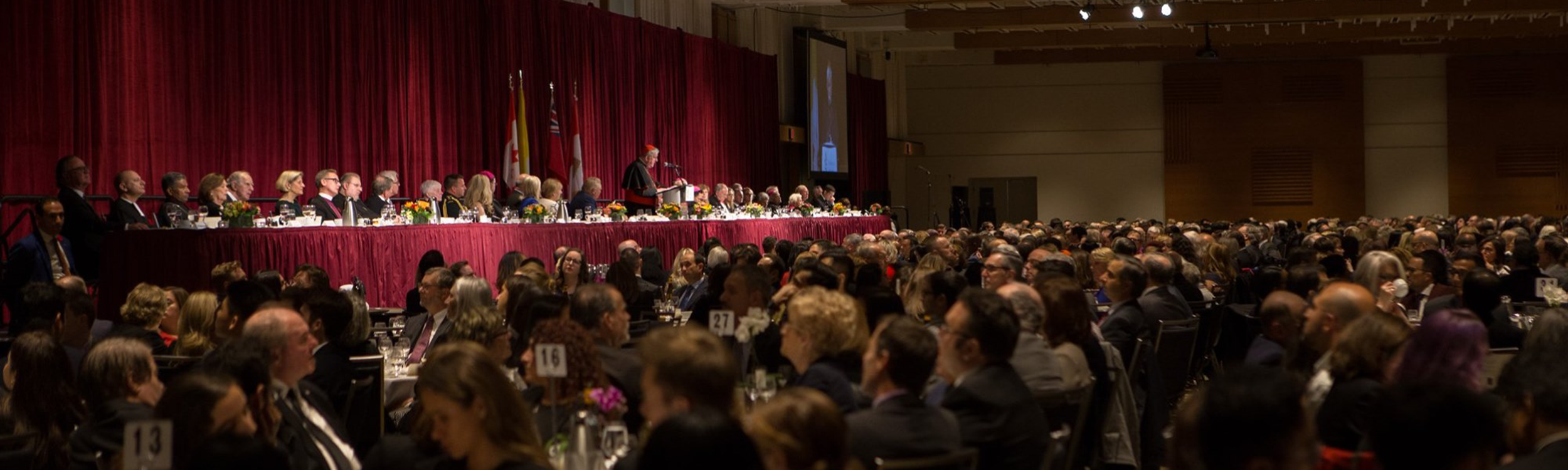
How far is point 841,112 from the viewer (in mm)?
26172

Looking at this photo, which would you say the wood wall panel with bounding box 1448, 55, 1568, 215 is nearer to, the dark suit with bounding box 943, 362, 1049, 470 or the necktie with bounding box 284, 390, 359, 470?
the dark suit with bounding box 943, 362, 1049, 470

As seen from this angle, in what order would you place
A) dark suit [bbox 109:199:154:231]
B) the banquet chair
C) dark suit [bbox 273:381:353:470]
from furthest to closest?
dark suit [bbox 109:199:154:231]
dark suit [bbox 273:381:353:470]
the banquet chair

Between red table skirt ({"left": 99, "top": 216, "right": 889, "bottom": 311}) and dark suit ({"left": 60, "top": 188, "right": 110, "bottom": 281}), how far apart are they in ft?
2.48

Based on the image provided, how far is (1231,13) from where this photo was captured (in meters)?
22.9

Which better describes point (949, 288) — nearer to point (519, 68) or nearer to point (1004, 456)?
point (1004, 456)

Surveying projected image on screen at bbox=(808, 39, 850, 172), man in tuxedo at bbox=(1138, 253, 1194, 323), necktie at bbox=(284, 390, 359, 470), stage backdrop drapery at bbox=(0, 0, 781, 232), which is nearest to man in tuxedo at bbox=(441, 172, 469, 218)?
stage backdrop drapery at bbox=(0, 0, 781, 232)

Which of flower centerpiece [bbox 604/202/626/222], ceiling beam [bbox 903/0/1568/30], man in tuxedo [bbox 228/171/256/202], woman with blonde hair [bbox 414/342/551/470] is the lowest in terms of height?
woman with blonde hair [bbox 414/342/551/470]

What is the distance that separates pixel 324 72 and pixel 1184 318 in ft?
31.2

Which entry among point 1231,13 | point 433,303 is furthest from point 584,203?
point 1231,13

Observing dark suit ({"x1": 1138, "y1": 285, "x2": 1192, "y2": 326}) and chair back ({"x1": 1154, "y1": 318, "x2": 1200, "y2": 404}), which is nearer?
chair back ({"x1": 1154, "y1": 318, "x2": 1200, "y2": 404})

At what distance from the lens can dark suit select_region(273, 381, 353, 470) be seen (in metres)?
3.95

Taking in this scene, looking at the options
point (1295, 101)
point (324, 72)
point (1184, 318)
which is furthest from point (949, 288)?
point (1295, 101)

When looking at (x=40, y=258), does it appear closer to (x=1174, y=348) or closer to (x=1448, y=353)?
(x=1174, y=348)

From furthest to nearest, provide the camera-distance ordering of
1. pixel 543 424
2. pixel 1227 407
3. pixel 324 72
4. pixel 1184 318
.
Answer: pixel 324 72 → pixel 1184 318 → pixel 543 424 → pixel 1227 407
